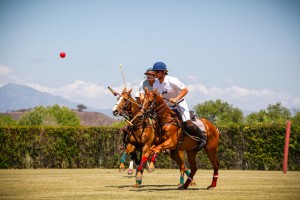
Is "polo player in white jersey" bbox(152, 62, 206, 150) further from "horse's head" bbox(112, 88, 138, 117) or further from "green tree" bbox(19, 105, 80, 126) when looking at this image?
"green tree" bbox(19, 105, 80, 126)

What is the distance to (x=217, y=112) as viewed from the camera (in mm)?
134000

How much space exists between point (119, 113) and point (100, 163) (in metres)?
16.9

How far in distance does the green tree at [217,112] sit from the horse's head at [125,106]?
114286 mm

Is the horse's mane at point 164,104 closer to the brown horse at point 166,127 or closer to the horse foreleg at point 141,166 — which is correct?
the brown horse at point 166,127

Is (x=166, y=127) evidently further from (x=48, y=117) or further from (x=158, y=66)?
(x=48, y=117)

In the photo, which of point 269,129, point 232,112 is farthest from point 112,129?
point 232,112

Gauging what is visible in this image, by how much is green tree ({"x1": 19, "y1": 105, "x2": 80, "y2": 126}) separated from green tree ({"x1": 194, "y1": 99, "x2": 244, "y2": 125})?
107 feet

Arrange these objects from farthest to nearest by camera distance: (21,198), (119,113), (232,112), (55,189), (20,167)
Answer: (232,112) → (20,167) → (119,113) → (55,189) → (21,198)

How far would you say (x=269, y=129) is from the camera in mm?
32781

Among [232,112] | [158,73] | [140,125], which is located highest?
[232,112]

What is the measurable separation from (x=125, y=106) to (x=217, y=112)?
118 meters

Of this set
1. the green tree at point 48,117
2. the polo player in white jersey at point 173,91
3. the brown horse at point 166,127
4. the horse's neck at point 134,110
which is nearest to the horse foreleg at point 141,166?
the brown horse at point 166,127

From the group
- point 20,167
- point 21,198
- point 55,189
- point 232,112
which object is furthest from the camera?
point 232,112

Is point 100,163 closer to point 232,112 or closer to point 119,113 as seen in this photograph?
point 119,113
